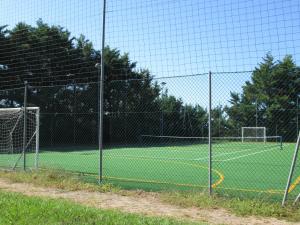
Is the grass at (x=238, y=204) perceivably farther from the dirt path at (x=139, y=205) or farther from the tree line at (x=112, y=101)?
the tree line at (x=112, y=101)

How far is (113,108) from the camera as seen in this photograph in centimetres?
3117

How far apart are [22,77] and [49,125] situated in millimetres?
6084

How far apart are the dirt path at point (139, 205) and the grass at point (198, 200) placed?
9.4 inches

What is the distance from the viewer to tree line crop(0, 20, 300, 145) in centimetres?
2319

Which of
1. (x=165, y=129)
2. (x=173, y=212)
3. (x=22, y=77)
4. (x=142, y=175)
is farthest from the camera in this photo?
(x=22, y=77)

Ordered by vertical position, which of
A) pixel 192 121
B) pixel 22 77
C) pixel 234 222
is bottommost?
pixel 234 222

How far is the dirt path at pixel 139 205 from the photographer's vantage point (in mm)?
8891

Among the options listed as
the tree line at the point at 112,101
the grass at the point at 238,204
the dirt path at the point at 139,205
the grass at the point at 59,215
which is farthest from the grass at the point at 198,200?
the tree line at the point at 112,101

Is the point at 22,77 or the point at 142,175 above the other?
the point at 22,77

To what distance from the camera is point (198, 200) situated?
1025cm

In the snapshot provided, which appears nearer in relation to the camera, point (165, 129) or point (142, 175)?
point (142, 175)

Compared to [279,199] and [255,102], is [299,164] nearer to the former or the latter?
[255,102]

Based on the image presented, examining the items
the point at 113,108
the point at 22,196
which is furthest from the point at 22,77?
the point at 22,196

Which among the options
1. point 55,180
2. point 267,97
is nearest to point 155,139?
point 267,97
